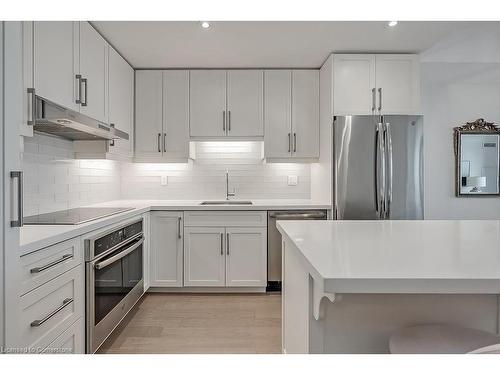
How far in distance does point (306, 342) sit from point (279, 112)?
2.81 metres

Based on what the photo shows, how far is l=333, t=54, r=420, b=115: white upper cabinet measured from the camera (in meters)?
3.36

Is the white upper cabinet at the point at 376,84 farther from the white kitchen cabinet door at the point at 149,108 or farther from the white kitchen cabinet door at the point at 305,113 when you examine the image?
the white kitchen cabinet door at the point at 149,108

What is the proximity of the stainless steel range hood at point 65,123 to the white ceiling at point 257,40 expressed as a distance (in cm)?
87

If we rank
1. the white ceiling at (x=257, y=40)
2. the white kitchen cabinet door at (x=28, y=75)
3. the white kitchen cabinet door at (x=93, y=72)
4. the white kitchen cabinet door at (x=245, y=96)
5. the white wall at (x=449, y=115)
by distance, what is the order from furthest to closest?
the white wall at (x=449, y=115), the white kitchen cabinet door at (x=245, y=96), the white ceiling at (x=257, y=40), the white kitchen cabinet door at (x=93, y=72), the white kitchen cabinet door at (x=28, y=75)

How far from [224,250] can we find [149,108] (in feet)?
5.57

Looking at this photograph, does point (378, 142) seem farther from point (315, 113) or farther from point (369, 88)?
point (315, 113)

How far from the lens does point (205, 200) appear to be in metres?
4.04

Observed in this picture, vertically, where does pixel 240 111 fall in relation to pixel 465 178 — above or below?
above

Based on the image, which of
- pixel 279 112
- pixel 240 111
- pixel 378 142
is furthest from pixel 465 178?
pixel 240 111

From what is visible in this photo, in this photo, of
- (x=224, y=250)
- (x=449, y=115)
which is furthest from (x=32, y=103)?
(x=449, y=115)

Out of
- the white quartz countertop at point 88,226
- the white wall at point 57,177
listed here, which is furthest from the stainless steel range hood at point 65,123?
the white quartz countertop at point 88,226

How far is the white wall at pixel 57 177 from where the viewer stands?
95.0 inches

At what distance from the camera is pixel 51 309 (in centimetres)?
168

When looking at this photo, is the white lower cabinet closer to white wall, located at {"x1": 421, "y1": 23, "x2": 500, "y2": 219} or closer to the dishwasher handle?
the dishwasher handle
